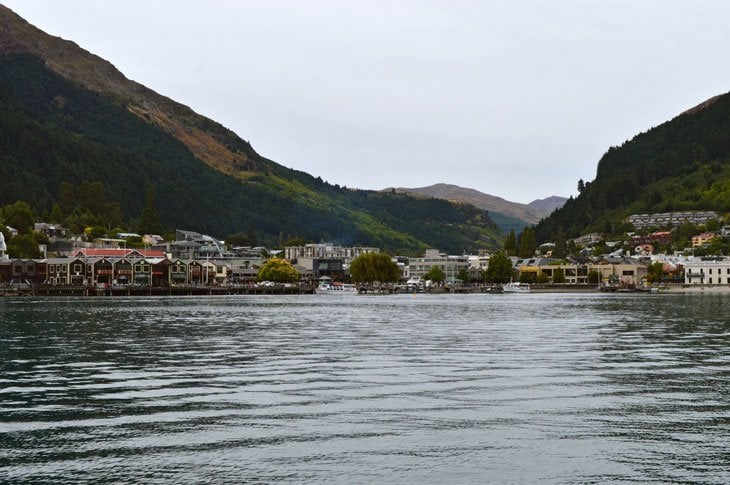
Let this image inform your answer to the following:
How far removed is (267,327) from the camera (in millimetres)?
70438

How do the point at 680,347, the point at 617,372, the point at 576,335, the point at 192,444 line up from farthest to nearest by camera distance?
the point at 576,335
the point at 680,347
the point at 617,372
the point at 192,444

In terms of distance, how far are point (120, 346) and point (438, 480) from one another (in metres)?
35.1

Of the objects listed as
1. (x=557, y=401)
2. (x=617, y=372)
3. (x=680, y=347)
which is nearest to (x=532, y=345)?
(x=680, y=347)

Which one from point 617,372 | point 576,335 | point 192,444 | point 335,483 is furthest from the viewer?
point 576,335

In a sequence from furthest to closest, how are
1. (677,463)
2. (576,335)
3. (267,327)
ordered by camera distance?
1. (267,327)
2. (576,335)
3. (677,463)

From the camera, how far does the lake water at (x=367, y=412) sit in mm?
20266

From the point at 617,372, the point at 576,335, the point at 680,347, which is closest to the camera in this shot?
the point at 617,372

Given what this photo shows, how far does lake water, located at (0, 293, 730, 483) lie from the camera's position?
20.3 meters

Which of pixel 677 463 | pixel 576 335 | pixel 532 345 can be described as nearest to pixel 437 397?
pixel 677 463

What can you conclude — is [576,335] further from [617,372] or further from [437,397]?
[437,397]

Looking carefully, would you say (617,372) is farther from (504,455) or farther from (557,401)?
(504,455)

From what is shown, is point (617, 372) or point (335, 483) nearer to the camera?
point (335, 483)

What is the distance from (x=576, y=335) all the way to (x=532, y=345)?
988 cm

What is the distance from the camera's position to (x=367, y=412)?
2666 cm
